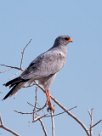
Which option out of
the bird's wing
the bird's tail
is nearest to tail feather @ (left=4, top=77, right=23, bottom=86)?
the bird's tail

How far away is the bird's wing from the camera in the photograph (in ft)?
33.7

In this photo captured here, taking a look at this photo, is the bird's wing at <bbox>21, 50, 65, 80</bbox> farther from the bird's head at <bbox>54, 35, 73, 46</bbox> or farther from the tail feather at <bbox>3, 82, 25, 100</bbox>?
the tail feather at <bbox>3, 82, 25, 100</bbox>

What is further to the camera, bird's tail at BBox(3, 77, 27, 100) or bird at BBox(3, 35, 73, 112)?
bird at BBox(3, 35, 73, 112)

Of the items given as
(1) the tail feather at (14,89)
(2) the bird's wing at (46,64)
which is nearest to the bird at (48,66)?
(2) the bird's wing at (46,64)

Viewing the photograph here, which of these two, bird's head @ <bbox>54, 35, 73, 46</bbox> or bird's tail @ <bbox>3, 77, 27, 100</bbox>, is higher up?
bird's head @ <bbox>54, 35, 73, 46</bbox>

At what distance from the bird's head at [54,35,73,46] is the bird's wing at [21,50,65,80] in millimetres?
372


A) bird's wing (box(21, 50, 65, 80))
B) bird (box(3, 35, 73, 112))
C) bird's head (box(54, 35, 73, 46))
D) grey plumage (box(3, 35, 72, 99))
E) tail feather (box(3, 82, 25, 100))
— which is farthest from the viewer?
bird's head (box(54, 35, 73, 46))

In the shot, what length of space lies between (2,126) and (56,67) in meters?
4.09

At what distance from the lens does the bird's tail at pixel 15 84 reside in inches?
337

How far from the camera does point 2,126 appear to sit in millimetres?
6773

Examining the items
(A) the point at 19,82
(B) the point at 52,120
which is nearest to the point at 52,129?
(B) the point at 52,120

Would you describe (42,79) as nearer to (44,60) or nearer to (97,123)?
(44,60)

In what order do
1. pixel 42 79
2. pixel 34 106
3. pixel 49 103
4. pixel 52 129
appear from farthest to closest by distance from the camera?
pixel 42 79, pixel 49 103, pixel 34 106, pixel 52 129

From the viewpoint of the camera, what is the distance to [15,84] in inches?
352
